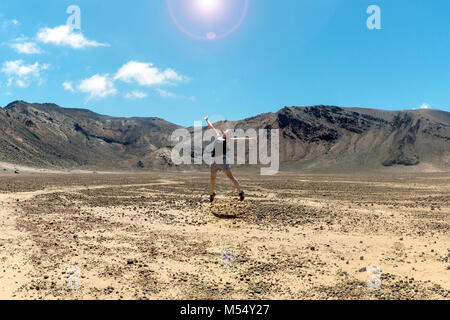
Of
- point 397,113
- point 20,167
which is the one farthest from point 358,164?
point 20,167

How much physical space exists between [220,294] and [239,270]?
45.8 inches

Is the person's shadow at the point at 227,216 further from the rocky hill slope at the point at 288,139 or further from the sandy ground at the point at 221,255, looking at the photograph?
the rocky hill slope at the point at 288,139

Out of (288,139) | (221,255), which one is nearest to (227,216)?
→ (221,255)

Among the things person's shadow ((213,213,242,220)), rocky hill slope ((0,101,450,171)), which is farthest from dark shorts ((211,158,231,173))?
rocky hill slope ((0,101,450,171))

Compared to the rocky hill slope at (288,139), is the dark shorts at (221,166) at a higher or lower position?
lower

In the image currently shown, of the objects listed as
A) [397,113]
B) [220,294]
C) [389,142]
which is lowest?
[220,294]

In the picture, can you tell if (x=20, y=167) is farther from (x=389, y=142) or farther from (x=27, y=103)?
(x=389, y=142)

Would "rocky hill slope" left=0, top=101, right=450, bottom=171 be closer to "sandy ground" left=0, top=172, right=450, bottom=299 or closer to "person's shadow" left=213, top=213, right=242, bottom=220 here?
"sandy ground" left=0, top=172, right=450, bottom=299

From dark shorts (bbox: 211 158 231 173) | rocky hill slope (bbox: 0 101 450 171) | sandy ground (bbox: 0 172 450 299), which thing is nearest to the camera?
sandy ground (bbox: 0 172 450 299)

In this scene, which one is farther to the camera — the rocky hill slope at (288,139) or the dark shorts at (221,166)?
the rocky hill slope at (288,139)

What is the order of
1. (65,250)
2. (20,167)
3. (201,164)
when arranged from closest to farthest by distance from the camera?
(65,250), (20,167), (201,164)

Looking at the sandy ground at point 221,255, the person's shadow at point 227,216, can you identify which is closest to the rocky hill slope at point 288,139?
the sandy ground at point 221,255
